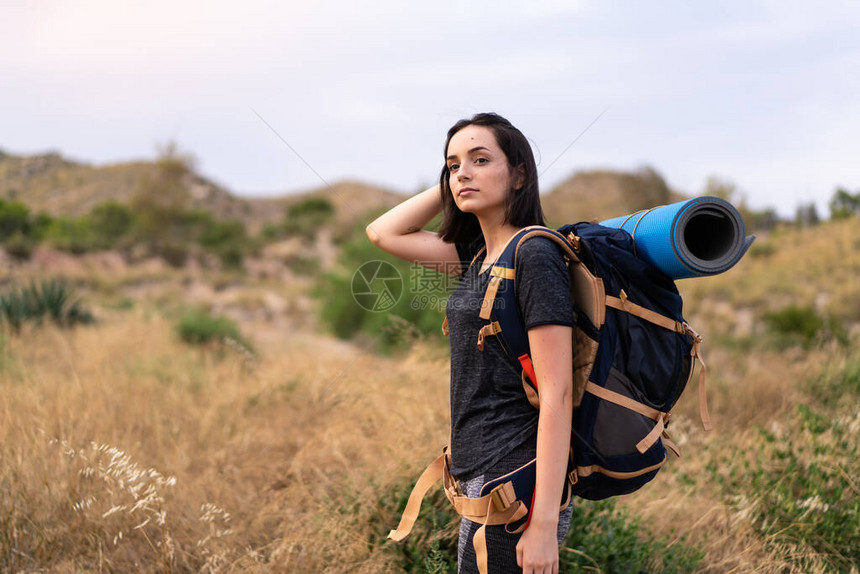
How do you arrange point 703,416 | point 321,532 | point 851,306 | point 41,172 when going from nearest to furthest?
point 703,416 < point 321,532 < point 851,306 < point 41,172

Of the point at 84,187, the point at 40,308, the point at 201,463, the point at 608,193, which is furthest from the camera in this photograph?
the point at 608,193

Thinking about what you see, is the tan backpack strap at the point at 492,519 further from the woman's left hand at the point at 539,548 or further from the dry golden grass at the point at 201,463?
the dry golden grass at the point at 201,463

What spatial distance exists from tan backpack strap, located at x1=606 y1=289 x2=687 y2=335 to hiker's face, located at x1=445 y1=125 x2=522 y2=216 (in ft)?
1.48

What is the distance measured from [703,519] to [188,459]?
303 centimetres

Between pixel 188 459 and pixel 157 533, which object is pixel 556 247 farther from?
Answer: pixel 188 459

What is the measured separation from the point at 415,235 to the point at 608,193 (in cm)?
6052

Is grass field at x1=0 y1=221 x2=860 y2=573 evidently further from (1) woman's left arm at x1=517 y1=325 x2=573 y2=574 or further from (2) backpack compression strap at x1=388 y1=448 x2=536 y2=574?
(1) woman's left arm at x1=517 y1=325 x2=573 y2=574

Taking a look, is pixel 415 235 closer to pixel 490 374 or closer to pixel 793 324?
pixel 490 374

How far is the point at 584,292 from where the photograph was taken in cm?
161

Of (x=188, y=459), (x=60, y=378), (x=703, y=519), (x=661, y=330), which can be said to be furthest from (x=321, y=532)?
(x=60, y=378)

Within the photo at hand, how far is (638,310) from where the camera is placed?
162 cm

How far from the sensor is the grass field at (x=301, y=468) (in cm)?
276

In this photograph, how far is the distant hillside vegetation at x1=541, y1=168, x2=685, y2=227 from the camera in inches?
1350

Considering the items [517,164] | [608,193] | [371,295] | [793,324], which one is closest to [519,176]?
[517,164]
